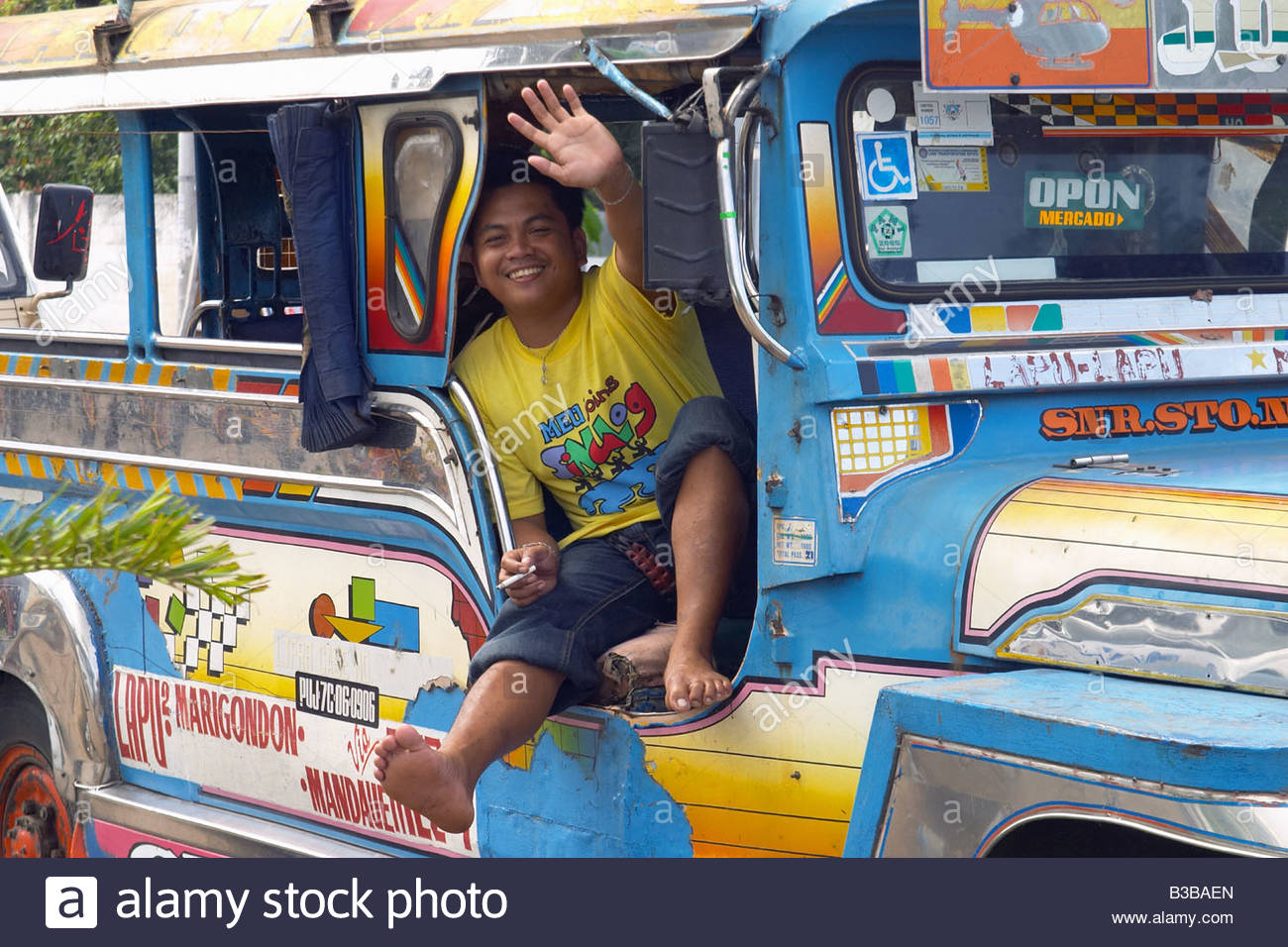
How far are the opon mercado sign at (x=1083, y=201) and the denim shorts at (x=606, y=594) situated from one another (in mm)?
754

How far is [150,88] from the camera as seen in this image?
170 inches

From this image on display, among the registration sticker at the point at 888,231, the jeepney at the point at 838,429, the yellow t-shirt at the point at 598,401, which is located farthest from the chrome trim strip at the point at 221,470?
the registration sticker at the point at 888,231

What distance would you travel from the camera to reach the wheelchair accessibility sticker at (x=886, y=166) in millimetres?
3172

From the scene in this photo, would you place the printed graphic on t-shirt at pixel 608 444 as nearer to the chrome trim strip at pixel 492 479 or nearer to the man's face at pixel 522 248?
the chrome trim strip at pixel 492 479

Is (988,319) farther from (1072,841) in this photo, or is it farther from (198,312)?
(198,312)

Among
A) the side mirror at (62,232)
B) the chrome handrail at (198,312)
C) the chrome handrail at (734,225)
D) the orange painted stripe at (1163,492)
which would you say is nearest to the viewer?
the orange painted stripe at (1163,492)

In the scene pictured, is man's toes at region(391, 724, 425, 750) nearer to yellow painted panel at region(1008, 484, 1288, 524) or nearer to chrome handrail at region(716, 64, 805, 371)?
chrome handrail at region(716, 64, 805, 371)

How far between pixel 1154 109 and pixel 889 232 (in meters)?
0.73

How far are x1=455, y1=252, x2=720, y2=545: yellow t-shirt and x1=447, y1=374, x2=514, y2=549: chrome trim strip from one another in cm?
9

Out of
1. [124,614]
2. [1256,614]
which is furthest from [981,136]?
[124,614]

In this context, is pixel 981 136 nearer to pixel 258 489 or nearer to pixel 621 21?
pixel 621 21

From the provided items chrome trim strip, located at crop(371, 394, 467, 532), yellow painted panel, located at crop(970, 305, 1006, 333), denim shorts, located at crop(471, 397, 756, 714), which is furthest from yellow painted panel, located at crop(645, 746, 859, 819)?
yellow painted panel, located at crop(970, 305, 1006, 333)

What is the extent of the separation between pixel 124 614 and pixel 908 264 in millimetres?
2592
